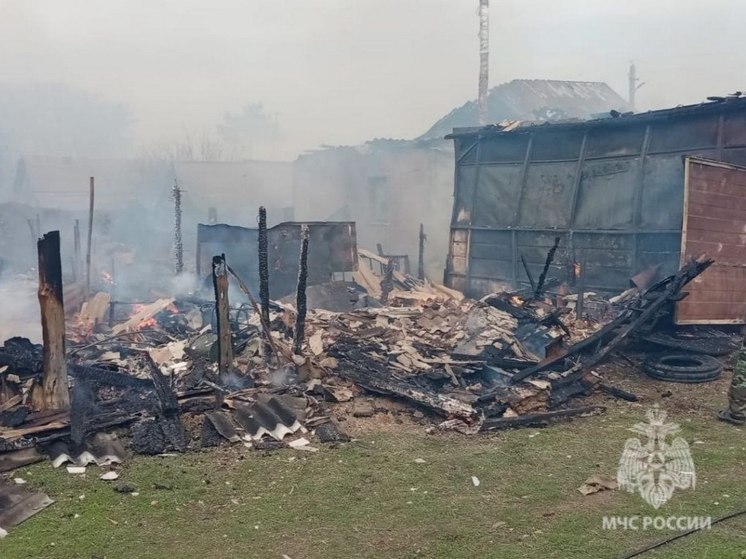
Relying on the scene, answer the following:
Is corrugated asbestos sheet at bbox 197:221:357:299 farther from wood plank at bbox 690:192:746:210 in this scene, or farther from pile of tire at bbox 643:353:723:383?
pile of tire at bbox 643:353:723:383

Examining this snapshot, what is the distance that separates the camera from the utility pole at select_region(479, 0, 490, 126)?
93.1 ft

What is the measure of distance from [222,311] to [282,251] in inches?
269

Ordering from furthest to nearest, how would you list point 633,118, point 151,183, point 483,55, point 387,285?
point 151,183
point 483,55
point 387,285
point 633,118

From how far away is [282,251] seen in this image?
14227 mm

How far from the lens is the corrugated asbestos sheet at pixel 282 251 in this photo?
14195 millimetres

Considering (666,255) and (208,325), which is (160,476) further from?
(666,255)

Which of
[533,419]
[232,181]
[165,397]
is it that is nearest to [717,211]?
[533,419]

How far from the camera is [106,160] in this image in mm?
42312

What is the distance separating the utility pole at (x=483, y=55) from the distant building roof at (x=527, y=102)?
1.71 m

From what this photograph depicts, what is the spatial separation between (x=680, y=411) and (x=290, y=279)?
911 centimetres

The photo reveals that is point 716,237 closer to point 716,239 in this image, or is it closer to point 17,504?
point 716,239

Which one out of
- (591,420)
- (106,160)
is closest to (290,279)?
(591,420)

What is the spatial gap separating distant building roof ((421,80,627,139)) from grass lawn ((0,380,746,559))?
25.2m

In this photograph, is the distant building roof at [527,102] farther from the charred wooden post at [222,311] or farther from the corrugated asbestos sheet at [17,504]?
Answer: the corrugated asbestos sheet at [17,504]
